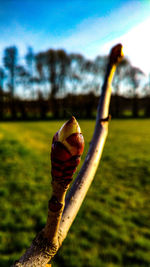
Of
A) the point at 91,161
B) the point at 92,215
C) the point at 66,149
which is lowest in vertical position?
the point at 92,215

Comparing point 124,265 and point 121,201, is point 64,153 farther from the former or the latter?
point 121,201

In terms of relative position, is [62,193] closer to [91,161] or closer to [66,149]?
[66,149]

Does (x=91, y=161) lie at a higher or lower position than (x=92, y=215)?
higher

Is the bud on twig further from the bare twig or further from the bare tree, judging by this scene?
Answer: the bare twig

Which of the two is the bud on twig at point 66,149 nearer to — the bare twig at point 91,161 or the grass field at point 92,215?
the bare twig at point 91,161

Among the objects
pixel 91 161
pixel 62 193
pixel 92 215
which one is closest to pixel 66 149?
pixel 62 193

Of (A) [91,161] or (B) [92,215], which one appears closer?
(A) [91,161]
